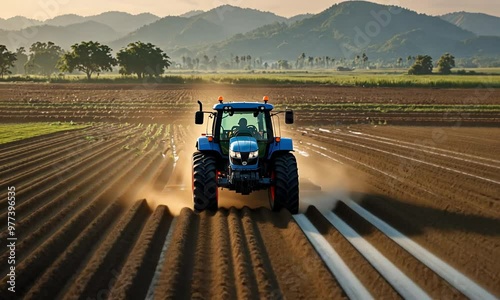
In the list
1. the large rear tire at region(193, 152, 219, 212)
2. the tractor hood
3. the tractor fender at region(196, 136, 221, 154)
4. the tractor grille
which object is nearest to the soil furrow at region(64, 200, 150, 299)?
the large rear tire at region(193, 152, 219, 212)

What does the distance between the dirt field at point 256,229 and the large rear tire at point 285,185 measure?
0.25 meters

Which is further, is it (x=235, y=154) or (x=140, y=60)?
(x=140, y=60)

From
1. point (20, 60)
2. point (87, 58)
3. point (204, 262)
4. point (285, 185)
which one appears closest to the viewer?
point (204, 262)

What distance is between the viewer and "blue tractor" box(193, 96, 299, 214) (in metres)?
9.86

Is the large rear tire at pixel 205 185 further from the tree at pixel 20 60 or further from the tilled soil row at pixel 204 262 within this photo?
the tree at pixel 20 60

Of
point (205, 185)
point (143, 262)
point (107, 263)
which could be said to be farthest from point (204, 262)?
point (205, 185)

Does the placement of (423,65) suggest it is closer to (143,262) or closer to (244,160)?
(244,160)

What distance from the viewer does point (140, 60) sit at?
78688mm

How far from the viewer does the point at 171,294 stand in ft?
19.9

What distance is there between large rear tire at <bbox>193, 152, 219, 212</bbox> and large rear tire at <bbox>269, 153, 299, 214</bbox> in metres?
1.15

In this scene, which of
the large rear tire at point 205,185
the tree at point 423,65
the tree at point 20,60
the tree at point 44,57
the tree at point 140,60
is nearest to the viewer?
the large rear tire at point 205,185

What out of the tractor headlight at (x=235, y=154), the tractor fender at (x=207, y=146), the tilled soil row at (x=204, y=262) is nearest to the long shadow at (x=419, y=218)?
the tilled soil row at (x=204, y=262)

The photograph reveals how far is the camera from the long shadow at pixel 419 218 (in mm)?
8961

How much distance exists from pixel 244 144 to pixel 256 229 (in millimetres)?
1671
